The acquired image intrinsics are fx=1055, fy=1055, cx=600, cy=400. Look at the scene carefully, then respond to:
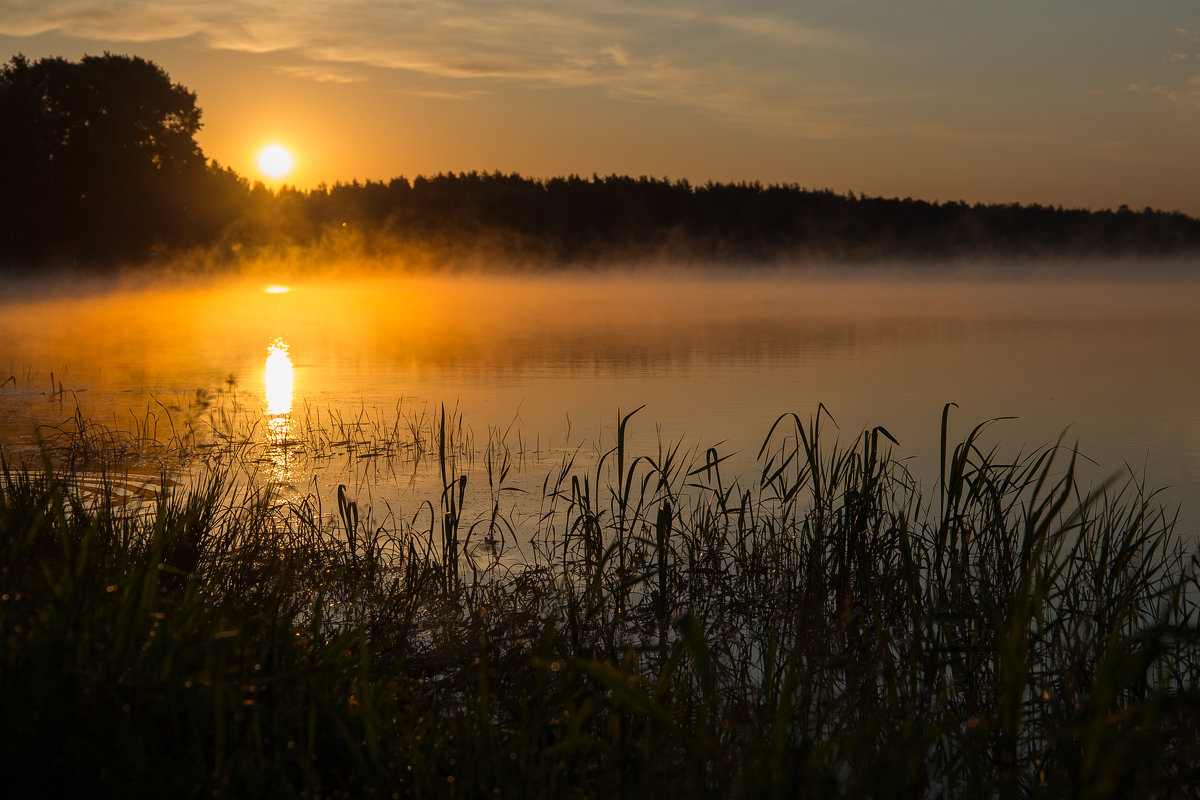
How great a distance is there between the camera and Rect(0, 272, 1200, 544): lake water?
9.67 m

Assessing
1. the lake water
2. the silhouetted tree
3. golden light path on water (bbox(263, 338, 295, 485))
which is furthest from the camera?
the silhouetted tree

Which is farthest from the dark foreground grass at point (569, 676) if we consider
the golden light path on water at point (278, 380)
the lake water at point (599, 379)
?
the golden light path on water at point (278, 380)

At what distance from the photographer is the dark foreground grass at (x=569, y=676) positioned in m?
2.26

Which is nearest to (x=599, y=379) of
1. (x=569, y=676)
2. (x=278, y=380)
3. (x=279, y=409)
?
(x=278, y=380)

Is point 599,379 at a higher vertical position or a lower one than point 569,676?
lower

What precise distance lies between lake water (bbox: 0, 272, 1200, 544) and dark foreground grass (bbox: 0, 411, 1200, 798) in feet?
8.39

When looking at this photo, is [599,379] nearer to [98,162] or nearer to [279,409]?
[279,409]

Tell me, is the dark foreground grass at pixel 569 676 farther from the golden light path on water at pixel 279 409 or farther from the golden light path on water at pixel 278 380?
the golden light path on water at pixel 278 380

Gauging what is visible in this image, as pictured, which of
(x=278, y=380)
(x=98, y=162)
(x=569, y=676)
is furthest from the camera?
(x=98, y=162)

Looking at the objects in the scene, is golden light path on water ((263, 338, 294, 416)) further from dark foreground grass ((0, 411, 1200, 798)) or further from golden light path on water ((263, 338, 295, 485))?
dark foreground grass ((0, 411, 1200, 798))

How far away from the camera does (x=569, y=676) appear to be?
2.61 m

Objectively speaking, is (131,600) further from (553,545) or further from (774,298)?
(774,298)

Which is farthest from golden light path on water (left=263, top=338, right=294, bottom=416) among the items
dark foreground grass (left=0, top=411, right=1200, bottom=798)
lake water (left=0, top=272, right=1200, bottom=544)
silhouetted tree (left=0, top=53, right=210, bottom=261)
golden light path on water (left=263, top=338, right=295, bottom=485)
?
silhouetted tree (left=0, top=53, right=210, bottom=261)

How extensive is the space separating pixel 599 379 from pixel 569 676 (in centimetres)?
1264
